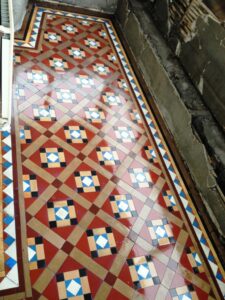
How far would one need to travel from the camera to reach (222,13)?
341 centimetres

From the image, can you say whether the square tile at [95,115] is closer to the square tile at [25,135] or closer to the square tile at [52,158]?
the square tile at [52,158]

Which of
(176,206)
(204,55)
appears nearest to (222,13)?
(204,55)

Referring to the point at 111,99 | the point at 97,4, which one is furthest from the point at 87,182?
the point at 97,4

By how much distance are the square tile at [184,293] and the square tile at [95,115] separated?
7.71 feet

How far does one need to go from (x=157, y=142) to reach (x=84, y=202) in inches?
60.7

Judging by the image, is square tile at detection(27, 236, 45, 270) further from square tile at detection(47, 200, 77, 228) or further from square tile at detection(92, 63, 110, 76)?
square tile at detection(92, 63, 110, 76)

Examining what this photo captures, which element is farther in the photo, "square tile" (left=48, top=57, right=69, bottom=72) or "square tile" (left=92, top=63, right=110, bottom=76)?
"square tile" (left=92, top=63, right=110, bottom=76)

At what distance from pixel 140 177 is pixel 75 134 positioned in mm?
1054

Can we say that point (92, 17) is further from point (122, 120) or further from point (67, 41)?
point (122, 120)

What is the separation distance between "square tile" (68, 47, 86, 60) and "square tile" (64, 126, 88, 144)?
157cm

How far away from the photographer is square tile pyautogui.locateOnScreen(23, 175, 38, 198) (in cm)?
296

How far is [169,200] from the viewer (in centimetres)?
351

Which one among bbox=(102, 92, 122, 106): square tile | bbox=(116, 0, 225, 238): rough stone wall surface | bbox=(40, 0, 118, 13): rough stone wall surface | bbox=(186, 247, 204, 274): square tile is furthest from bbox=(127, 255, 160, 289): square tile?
bbox=(40, 0, 118, 13): rough stone wall surface

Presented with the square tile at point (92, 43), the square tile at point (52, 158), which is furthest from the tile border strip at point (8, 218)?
the square tile at point (92, 43)
